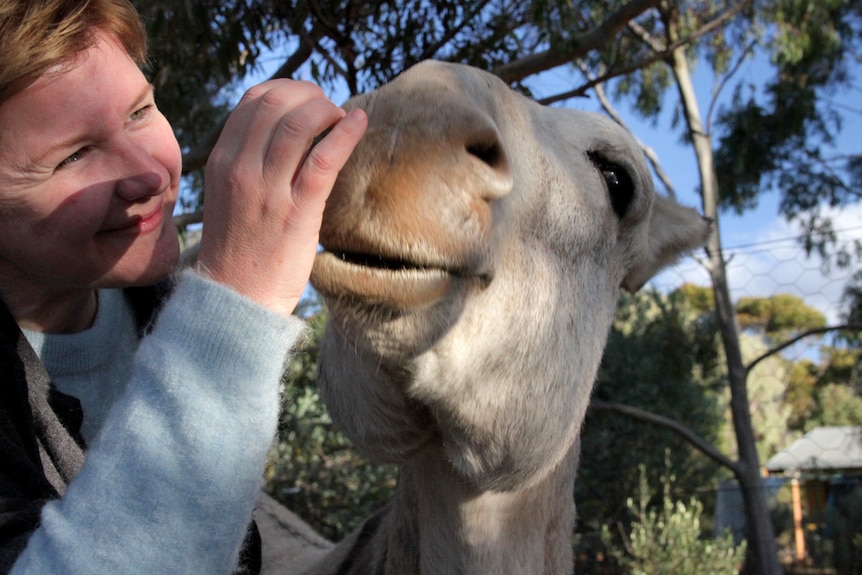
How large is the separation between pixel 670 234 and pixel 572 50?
2.45 metres

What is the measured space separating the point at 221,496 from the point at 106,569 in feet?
0.56

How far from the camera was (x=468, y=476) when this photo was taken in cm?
176

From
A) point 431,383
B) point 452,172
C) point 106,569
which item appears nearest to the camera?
point 106,569

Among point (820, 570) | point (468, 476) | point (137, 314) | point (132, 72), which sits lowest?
point (820, 570)

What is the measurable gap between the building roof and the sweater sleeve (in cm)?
871

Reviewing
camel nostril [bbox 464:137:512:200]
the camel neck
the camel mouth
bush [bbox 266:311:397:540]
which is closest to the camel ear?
the camel neck

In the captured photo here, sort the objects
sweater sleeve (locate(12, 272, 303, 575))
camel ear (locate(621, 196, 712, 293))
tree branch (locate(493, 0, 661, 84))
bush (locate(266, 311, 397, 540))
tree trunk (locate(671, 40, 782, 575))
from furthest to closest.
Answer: bush (locate(266, 311, 397, 540)) → tree trunk (locate(671, 40, 782, 575)) → tree branch (locate(493, 0, 661, 84)) → camel ear (locate(621, 196, 712, 293)) → sweater sleeve (locate(12, 272, 303, 575))

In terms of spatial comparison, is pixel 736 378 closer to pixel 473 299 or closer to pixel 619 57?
pixel 619 57

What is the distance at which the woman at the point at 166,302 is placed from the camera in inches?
41.8

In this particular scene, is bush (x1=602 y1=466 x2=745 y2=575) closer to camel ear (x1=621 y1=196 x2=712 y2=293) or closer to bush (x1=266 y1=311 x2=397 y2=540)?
bush (x1=266 y1=311 x2=397 y2=540)

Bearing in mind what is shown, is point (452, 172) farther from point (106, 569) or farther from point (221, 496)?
point (106, 569)

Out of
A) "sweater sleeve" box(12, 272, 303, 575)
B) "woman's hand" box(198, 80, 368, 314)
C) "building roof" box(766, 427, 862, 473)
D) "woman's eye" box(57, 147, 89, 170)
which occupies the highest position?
"woman's eye" box(57, 147, 89, 170)

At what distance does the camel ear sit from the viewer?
257cm

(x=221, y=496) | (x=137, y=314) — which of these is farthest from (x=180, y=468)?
(x=137, y=314)
